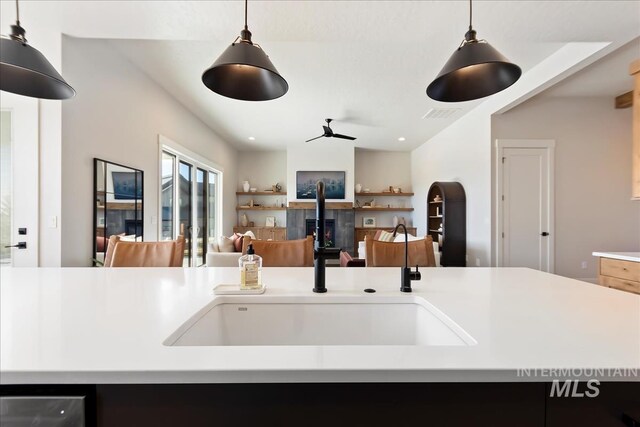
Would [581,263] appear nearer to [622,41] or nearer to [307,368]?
[622,41]

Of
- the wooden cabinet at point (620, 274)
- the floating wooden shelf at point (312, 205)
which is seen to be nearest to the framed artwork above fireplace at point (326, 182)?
the floating wooden shelf at point (312, 205)

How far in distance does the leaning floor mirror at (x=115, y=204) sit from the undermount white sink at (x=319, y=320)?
7.52ft

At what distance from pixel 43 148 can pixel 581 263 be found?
21.5ft

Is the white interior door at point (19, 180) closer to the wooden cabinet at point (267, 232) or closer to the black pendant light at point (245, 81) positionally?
the black pendant light at point (245, 81)

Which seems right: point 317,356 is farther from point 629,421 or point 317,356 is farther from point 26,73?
point 26,73

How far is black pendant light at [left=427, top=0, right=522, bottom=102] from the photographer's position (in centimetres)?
122

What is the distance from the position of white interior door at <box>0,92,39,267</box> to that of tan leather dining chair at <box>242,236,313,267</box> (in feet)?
6.39

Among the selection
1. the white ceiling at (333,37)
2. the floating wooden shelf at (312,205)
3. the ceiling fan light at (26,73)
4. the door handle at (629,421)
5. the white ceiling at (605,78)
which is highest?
the white ceiling at (605,78)

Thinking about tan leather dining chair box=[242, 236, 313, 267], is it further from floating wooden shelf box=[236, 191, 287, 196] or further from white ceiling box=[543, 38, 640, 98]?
floating wooden shelf box=[236, 191, 287, 196]

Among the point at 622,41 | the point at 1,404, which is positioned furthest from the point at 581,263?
the point at 1,404

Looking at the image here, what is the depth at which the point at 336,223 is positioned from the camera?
7.05 meters

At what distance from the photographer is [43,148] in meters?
2.33

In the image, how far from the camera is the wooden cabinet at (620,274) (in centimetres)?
253

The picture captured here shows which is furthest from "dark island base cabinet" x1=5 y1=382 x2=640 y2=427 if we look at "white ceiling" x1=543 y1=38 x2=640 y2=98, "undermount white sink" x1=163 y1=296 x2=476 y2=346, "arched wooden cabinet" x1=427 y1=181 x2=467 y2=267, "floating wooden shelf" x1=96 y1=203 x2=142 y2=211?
"arched wooden cabinet" x1=427 y1=181 x2=467 y2=267
